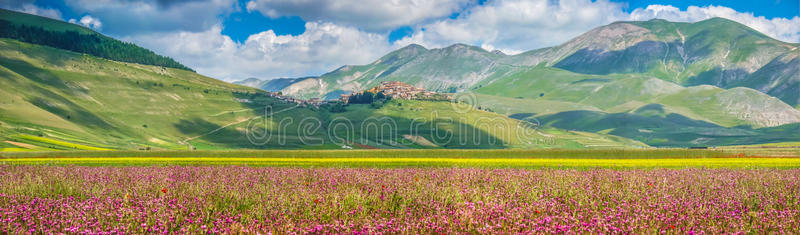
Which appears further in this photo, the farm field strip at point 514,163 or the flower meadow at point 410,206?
the farm field strip at point 514,163

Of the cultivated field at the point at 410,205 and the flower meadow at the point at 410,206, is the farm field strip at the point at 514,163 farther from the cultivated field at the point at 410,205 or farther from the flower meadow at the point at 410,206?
the flower meadow at the point at 410,206

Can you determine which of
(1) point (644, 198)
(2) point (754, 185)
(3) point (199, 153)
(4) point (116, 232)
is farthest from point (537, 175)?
(3) point (199, 153)

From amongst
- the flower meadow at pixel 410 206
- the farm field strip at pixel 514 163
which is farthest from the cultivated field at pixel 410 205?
the farm field strip at pixel 514 163

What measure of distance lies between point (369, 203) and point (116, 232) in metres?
6.32

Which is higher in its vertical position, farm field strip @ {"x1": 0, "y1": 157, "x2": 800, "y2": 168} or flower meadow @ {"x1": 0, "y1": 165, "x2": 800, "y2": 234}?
flower meadow @ {"x1": 0, "y1": 165, "x2": 800, "y2": 234}

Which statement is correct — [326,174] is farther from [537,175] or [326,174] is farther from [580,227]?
[580,227]

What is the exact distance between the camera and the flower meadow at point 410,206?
10.8m

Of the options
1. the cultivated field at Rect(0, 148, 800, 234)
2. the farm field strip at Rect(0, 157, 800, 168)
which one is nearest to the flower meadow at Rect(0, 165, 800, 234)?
the cultivated field at Rect(0, 148, 800, 234)

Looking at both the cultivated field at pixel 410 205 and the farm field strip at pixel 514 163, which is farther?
the farm field strip at pixel 514 163

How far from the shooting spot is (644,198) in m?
14.3

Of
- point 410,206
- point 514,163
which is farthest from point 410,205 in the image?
point 514,163

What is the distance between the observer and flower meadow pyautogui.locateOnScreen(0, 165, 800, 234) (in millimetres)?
10836

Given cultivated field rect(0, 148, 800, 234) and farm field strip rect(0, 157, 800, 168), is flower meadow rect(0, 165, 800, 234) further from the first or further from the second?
farm field strip rect(0, 157, 800, 168)

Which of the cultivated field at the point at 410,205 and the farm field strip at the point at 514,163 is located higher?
the cultivated field at the point at 410,205
